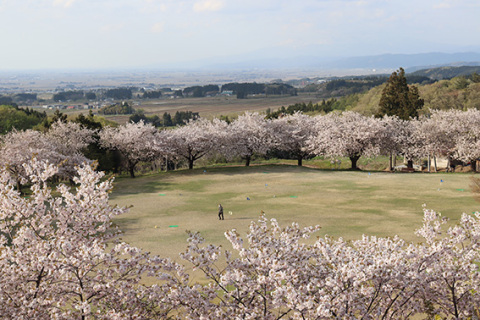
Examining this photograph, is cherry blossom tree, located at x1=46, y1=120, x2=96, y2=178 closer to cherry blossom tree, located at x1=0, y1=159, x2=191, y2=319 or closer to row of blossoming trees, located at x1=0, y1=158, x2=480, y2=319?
row of blossoming trees, located at x1=0, y1=158, x2=480, y2=319

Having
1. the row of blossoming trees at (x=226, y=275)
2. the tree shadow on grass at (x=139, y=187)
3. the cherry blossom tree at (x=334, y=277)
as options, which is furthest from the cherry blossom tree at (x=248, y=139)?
the row of blossoming trees at (x=226, y=275)

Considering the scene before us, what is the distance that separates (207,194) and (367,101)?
363 ft

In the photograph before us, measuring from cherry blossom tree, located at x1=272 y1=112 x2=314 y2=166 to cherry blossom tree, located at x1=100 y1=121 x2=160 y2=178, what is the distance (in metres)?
19.9

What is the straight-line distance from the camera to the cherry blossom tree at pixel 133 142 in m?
58.5

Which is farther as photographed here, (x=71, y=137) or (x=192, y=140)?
(x=71, y=137)

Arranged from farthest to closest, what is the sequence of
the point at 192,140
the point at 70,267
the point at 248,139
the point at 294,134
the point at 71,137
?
1. the point at 294,134
2. the point at 248,139
3. the point at 71,137
4. the point at 192,140
5. the point at 70,267

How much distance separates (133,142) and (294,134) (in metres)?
25.9

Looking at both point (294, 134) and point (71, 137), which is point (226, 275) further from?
point (71, 137)

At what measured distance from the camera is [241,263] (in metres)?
10.1

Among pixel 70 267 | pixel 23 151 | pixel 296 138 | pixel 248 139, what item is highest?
pixel 70 267

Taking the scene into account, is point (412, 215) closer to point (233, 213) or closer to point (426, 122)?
point (233, 213)

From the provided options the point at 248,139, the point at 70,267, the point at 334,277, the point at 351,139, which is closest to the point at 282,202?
the point at 248,139

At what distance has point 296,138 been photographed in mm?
64500

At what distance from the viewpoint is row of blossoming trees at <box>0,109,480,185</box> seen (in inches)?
2221
